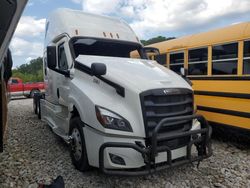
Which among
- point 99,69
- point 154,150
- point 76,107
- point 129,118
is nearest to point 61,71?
point 76,107

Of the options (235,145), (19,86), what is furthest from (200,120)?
(19,86)

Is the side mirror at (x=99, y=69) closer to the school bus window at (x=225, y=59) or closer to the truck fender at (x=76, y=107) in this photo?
the truck fender at (x=76, y=107)

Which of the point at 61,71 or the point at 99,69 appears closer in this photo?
the point at 99,69

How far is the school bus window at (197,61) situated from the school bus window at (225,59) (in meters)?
0.27

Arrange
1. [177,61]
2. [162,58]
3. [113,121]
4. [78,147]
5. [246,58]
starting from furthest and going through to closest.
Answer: [162,58] → [177,61] → [246,58] → [78,147] → [113,121]

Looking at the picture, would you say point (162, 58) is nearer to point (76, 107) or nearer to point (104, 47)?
point (104, 47)

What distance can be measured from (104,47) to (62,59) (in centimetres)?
90

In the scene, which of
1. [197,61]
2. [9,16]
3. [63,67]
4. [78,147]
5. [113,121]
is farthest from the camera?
[197,61]

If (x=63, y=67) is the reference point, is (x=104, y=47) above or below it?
above

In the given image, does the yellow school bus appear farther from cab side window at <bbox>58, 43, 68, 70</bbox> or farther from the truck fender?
the truck fender

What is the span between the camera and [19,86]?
21.0m

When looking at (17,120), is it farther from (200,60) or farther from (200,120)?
(200,120)

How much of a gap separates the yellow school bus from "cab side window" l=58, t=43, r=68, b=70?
3114mm

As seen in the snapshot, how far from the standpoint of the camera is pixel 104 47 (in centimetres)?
574
